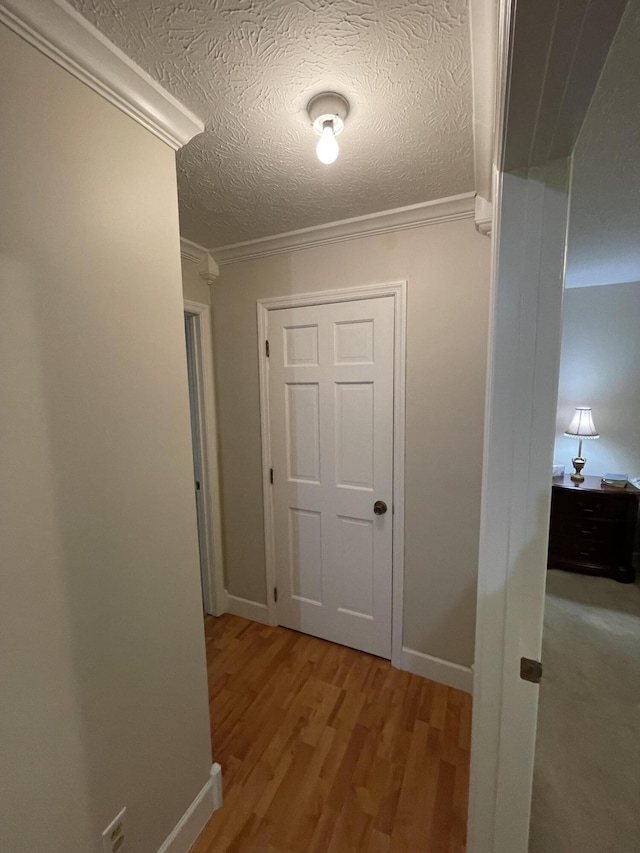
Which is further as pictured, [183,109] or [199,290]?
[199,290]

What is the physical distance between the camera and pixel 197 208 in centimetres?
160

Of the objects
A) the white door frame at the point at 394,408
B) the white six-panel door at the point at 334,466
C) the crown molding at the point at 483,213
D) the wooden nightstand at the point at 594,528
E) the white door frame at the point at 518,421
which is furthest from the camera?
the wooden nightstand at the point at 594,528

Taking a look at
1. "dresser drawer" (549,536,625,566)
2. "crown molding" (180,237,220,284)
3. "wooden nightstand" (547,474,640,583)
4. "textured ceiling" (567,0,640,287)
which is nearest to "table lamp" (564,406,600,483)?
"wooden nightstand" (547,474,640,583)

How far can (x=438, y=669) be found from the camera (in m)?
1.81

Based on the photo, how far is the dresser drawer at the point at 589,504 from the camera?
8.41 ft

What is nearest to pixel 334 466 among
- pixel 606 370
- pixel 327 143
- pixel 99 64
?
pixel 327 143

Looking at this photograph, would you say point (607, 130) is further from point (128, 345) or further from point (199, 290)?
point (199, 290)

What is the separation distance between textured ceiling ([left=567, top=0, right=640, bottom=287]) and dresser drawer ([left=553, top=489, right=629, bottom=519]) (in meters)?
1.65

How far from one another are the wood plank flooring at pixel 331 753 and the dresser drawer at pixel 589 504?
1691 mm

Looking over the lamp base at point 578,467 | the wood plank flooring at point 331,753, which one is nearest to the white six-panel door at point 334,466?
the wood plank flooring at point 331,753

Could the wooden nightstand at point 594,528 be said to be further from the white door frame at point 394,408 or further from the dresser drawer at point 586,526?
the white door frame at point 394,408

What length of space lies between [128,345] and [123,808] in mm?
1283

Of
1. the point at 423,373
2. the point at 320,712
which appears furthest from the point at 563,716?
the point at 423,373

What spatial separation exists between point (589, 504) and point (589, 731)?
5.20 feet
